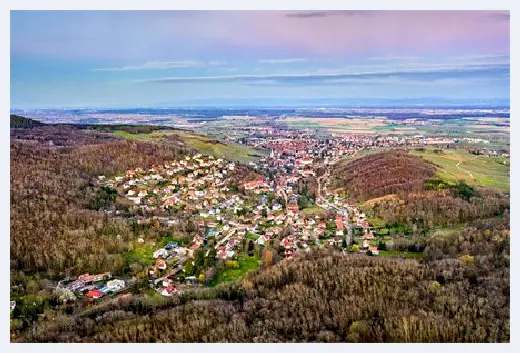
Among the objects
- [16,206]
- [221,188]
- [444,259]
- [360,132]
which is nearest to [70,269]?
[16,206]

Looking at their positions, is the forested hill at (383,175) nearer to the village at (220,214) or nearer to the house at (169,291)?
the village at (220,214)

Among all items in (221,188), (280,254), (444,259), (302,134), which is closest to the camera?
(444,259)

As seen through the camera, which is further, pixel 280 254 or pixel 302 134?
pixel 302 134

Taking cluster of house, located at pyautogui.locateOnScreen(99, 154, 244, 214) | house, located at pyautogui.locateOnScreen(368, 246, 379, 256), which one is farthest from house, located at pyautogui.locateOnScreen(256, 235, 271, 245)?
house, located at pyautogui.locateOnScreen(368, 246, 379, 256)

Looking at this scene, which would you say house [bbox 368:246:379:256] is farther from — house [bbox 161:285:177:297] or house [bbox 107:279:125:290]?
house [bbox 107:279:125:290]

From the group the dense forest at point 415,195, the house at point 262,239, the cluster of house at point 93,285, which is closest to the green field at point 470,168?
the dense forest at point 415,195
